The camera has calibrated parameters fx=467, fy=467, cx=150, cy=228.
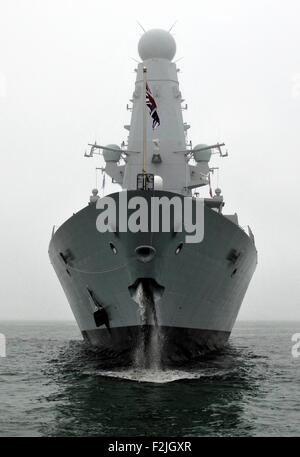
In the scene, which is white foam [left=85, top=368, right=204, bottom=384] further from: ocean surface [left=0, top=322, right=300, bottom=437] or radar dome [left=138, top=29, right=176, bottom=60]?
radar dome [left=138, top=29, right=176, bottom=60]

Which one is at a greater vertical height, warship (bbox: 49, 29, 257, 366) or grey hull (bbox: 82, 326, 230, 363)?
warship (bbox: 49, 29, 257, 366)

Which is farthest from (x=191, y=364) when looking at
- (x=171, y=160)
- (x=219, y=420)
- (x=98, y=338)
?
(x=171, y=160)

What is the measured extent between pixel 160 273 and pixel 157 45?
52.1ft

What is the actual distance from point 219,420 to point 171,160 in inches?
608

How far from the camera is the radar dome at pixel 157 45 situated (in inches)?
1008

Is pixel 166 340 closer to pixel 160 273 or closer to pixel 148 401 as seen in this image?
pixel 160 273

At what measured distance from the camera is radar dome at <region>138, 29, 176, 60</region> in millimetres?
25609

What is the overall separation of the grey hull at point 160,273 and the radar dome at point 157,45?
12.9 meters

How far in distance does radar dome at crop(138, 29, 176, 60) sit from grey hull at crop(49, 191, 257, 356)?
12.9 metres

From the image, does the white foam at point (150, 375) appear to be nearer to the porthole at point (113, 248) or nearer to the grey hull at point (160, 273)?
the grey hull at point (160, 273)

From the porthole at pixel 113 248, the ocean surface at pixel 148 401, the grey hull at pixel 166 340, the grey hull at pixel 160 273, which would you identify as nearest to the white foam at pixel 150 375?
the ocean surface at pixel 148 401

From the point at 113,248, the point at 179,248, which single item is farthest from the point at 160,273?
the point at 113,248

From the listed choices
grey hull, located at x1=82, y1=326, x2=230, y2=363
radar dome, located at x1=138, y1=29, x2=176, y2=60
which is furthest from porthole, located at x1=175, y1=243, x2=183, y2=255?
radar dome, located at x1=138, y1=29, x2=176, y2=60

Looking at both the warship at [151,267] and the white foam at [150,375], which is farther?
the warship at [151,267]
